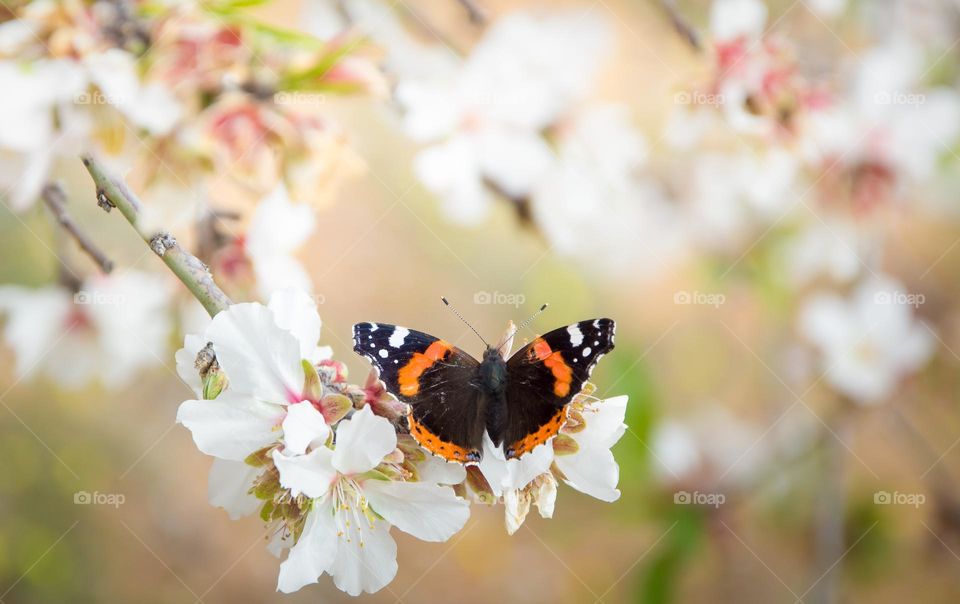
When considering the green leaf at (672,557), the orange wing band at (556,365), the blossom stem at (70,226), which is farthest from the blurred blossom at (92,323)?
the green leaf at (672,557)

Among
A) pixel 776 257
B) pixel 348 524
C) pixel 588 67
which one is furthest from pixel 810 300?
pixel 348 524

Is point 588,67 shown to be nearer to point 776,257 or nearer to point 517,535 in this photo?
point 776,257

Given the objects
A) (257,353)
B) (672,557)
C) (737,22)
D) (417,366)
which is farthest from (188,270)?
(672,557)

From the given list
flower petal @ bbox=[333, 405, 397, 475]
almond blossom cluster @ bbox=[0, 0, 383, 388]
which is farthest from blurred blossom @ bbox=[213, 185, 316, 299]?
flower petal @ bbox=[333, 405, 397, 475]

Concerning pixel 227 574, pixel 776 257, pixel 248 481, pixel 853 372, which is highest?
pixel 248 481

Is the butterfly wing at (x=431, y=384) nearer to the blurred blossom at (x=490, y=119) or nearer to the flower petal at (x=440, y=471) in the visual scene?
the flower petal at (x=440, y=471)

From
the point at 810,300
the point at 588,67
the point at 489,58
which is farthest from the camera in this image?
the point at 810,300

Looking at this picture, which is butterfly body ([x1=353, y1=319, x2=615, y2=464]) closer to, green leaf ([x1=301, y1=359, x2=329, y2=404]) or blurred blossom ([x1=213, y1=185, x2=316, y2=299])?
green leaf ([x1=301, y1=359, x2=329, y2=404])
